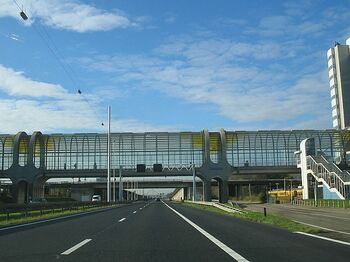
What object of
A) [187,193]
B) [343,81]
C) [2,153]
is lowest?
[187,193]

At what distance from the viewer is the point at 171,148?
113 meters

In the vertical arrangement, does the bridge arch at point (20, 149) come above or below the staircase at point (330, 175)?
above

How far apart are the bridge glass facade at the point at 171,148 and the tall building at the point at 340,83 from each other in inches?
1687

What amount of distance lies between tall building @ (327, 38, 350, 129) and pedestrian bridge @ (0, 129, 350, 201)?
140ft

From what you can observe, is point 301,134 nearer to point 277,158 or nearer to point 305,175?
point 277,158

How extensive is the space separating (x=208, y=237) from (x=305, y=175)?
270 feet

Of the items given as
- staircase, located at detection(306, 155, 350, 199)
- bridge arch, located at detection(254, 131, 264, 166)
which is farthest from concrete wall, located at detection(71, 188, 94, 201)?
staircase, located at detection(306, 155, 350, 199)

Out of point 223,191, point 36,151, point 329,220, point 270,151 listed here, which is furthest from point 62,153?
point 329,220

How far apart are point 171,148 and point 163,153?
7.45 ft

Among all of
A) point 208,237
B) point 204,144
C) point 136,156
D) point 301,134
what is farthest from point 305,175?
point 208,237

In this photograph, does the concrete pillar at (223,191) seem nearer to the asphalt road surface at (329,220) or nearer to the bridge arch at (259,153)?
the bridge arch at (259,153)

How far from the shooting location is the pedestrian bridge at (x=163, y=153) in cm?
10656

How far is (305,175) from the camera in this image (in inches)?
3733

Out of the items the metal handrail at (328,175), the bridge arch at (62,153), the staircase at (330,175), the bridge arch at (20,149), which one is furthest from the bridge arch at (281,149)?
the bridge arch at (20,149)
